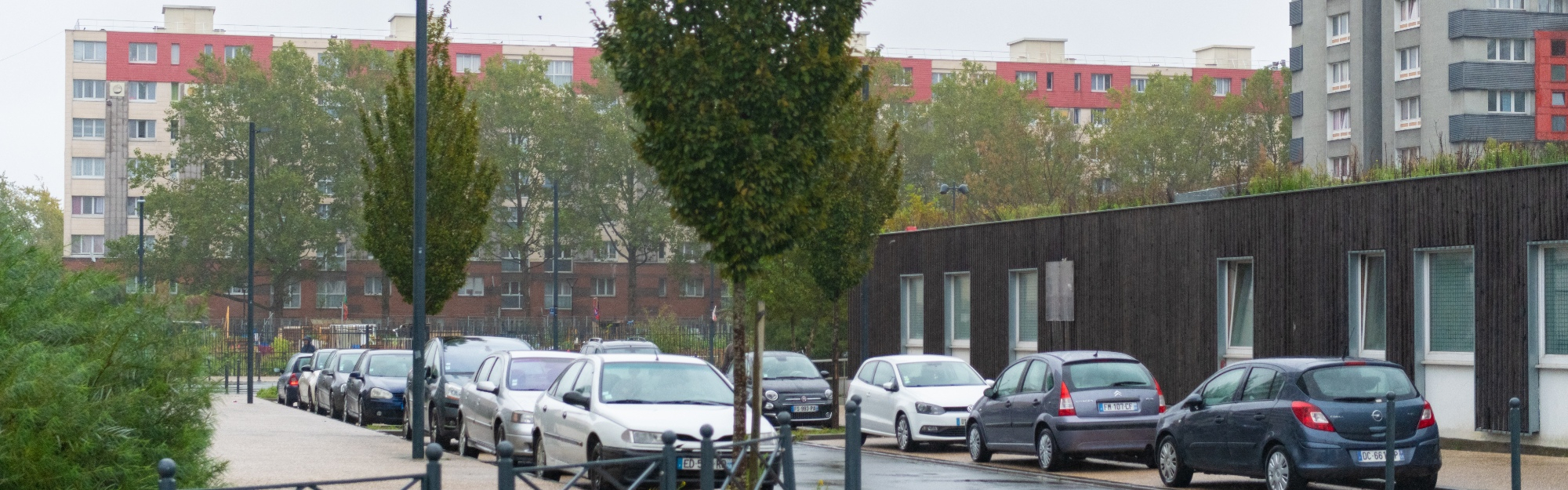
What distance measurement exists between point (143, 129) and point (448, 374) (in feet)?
271

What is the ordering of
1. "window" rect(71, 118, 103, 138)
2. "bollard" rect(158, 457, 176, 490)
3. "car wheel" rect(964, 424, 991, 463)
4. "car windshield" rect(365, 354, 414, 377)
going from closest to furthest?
"bollard" rect(158, 457, 176, 490)
"car wheel" rect(964, 424, 991, 463)
"car windshield" rect(365, 354, 414, 377)
"window" rect(71, 118, 103, 138)

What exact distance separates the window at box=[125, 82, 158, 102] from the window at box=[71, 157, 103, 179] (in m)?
4.47

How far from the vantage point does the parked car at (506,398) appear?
18391 millimetres

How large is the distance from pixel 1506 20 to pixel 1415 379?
5082cm

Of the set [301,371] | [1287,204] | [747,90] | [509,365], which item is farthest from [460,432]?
[301,371]

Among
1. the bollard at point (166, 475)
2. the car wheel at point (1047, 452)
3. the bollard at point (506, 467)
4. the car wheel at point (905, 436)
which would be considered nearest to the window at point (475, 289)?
the car wheel at point (905, 436)

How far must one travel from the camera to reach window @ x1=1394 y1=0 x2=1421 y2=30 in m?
66.9

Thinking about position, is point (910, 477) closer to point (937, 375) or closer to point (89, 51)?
point (937, 375)

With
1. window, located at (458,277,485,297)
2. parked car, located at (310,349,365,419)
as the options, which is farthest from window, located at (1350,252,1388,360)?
window, located at (458,277,485,297)

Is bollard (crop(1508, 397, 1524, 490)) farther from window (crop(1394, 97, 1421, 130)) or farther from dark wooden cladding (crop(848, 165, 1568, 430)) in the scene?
window (crop(1394, 97, 1421, 130))

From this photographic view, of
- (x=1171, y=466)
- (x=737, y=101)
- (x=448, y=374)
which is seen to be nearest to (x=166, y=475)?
(x=737, y=101)

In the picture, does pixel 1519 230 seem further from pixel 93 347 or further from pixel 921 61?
pixel 921 61

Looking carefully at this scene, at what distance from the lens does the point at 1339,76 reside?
7206cm

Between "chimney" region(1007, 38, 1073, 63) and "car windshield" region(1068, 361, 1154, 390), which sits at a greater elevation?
"chimney" region(1007, 38, 1073, 63)
